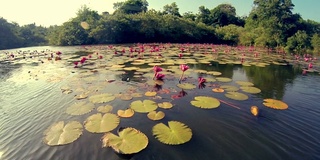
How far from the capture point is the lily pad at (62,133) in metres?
3.63

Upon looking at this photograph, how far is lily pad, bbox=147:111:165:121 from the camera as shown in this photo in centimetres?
447

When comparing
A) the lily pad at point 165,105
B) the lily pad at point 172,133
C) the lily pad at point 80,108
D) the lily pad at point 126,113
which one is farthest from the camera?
the lily pad at point 165,105

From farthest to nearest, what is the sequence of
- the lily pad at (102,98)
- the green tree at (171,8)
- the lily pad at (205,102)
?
1. the green tree at (171,8)
2. the lily pad at (102,98)
3. the lily pad at (205,102)

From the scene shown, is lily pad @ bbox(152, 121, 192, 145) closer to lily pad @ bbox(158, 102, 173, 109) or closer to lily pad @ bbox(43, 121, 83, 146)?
lily pad @ bbox(158, 102, 173, 109)

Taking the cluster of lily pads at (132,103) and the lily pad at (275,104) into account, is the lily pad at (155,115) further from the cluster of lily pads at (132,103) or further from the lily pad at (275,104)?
the lily pad at (275,104)

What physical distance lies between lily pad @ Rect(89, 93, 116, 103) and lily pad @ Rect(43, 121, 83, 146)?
1.31 metres

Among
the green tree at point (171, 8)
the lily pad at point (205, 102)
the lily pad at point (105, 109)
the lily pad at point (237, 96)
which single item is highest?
the green tree at point (171, 8)

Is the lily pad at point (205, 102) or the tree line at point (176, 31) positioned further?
the tree line at point (176, 31)

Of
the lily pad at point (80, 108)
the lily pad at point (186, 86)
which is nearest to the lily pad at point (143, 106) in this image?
the lily pad at point (80, 108)

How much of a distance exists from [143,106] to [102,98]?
132 cm

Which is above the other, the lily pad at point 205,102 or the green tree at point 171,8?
the green tree at point 171,8

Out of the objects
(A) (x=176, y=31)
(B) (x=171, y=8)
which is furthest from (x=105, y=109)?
(B) (x=171, y=8)

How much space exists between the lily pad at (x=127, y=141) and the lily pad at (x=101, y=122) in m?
0.31

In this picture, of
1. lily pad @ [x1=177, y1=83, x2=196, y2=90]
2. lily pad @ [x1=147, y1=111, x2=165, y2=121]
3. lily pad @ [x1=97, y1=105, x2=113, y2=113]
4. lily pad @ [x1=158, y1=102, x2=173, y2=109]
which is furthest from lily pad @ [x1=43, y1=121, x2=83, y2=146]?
lily pad @ [x1=177, y1=83, x2=196, y2=90]
